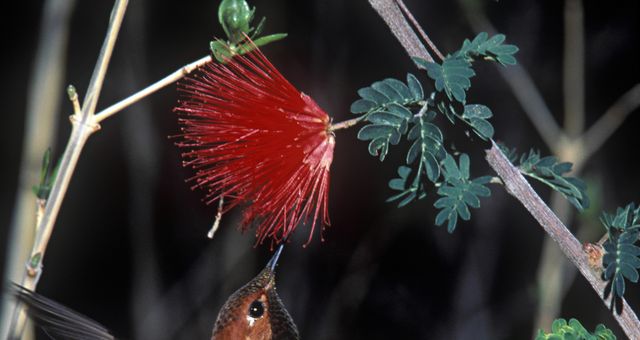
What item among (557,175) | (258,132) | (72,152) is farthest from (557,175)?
(72,152)

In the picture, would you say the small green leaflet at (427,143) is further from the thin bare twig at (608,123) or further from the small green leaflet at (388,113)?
the thin bare twig at (608,123)

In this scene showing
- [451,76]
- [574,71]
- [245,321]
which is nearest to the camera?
[451,76]

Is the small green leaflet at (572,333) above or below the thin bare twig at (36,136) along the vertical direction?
below

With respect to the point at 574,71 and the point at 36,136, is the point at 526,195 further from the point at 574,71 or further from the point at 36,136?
the point at 574,71

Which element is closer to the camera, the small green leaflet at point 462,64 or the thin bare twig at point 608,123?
the small green leaflet at point 462,64

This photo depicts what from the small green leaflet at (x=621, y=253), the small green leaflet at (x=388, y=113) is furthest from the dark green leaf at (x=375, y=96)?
the small green leaflet at (x=621, y=253)
